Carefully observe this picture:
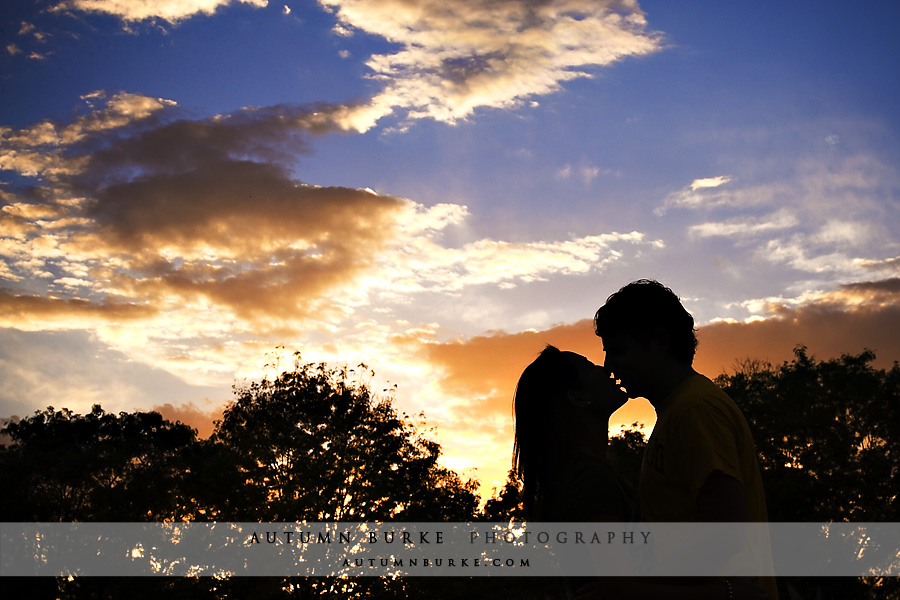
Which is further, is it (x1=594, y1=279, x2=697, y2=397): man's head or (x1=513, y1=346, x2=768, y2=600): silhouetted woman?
(x1=594, y1=279, x2=697, y2=397): man's head

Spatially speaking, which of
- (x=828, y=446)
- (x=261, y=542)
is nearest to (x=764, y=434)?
(x=828, y=446)

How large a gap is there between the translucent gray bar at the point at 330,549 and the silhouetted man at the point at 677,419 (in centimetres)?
2690

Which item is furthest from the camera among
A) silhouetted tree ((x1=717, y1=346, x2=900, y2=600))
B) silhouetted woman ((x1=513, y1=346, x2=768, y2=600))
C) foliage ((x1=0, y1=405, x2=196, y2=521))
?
foliage ((x1=0, y1=405, x2=196, y2=521))

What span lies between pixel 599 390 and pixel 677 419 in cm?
69

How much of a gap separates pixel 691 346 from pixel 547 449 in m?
0.86

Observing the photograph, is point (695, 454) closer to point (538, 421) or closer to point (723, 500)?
point (723, 500)

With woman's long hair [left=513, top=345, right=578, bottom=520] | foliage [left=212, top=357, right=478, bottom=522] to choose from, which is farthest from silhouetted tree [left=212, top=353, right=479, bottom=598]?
woman's long hair [left=513, top=345, right=578, bottom=520]

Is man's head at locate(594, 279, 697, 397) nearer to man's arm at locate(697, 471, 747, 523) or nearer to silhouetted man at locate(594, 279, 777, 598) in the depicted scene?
silhouetted man at locate(594, 279, 777, 598)

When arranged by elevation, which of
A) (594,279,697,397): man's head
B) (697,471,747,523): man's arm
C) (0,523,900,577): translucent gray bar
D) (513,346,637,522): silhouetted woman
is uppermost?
(594,279,697,397): man's head

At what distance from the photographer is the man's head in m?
3.29

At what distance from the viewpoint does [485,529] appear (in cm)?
4934

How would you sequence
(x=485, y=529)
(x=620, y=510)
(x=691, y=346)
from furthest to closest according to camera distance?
(x=485, y=529), (x=691, y=346), (x=620, y=510)

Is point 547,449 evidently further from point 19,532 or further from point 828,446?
point 19,532

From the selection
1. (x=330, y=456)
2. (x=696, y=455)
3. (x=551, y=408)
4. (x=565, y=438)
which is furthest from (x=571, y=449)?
(x=330, y=456)
